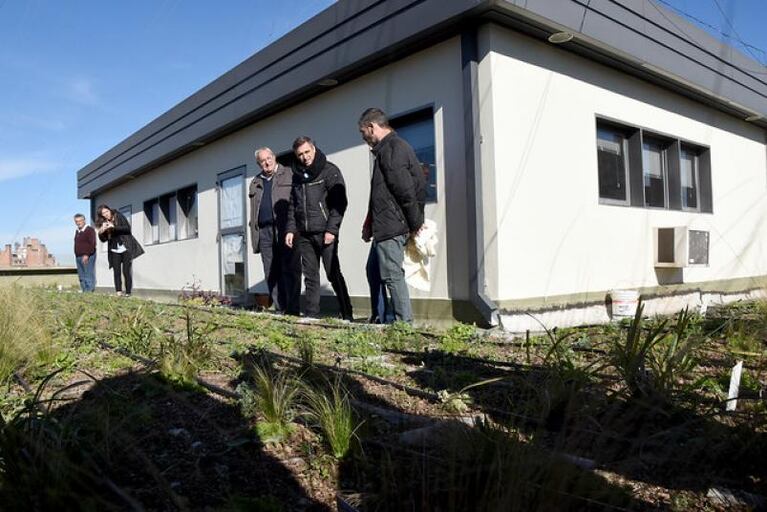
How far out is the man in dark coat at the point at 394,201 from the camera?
520 cm

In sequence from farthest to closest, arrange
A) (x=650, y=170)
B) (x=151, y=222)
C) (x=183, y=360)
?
(x=151, y=222), (x=650, y=170), (x=183, y=360)

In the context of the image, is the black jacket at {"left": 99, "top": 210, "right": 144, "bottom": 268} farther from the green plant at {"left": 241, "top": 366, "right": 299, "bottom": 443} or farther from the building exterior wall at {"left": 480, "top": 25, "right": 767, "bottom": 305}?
the green plant at {"left": 241, "top": 366, "right": 299, "bottom": 443}

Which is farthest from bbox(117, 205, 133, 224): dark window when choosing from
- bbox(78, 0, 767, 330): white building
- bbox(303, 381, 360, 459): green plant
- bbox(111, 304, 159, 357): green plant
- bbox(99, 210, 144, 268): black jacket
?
bbox(303, 381, 360, 459): green plant

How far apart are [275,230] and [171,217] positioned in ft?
22.3

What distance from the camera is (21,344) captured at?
372 centimetres

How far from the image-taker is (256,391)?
279 centimetres

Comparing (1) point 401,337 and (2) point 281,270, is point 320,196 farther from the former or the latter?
(1) point 401,337

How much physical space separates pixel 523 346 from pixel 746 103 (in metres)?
7.12

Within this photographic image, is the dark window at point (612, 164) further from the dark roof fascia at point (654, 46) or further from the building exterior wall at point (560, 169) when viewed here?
the dark roof fascia at point (654, 46)

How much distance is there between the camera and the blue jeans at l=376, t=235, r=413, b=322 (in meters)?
5.31

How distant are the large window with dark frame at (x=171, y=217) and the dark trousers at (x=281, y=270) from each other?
4.84 m

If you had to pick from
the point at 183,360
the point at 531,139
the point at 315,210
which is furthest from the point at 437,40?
the point at 183,360

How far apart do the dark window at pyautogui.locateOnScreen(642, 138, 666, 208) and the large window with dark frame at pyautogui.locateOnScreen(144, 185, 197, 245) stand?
27.0 feet

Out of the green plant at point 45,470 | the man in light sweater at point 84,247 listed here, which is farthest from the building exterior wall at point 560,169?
the man in light sweater at point 84,247
